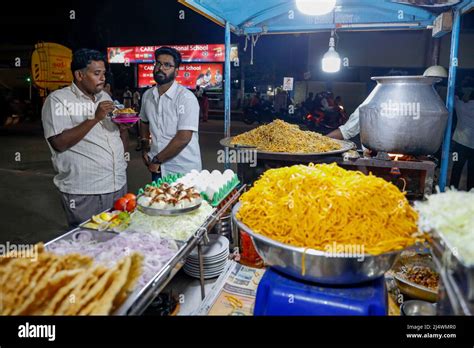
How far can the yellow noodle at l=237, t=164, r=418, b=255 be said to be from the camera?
1.61 metres

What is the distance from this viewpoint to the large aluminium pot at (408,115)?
293cm

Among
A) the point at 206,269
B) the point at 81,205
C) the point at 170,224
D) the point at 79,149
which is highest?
the point at 79,149

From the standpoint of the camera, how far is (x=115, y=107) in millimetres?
3338

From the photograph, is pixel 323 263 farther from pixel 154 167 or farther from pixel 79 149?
pixel 154 167

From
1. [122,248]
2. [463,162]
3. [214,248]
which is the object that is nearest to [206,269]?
[214,248]

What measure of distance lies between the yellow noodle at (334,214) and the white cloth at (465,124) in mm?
6945

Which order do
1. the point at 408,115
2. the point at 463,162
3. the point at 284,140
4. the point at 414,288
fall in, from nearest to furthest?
1. the point at 414,288
2. the point at 408,115
3. the point at 284,140
4. the point at 463,162

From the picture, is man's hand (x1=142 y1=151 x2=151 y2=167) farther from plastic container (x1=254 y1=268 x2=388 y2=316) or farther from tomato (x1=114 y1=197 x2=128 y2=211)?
plastic container (x1=254 y1=268 x2=388 y2=316)

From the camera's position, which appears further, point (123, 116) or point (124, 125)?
point (124, 125)

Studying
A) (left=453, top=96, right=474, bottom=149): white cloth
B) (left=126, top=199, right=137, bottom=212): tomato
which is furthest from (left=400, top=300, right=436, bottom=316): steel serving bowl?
(left=453, top=96, right=474, bottom=149): white cloth

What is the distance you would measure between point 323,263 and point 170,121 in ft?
9.43

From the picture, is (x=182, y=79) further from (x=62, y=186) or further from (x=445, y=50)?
(x=62, y=186)

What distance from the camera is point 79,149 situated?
325cm
